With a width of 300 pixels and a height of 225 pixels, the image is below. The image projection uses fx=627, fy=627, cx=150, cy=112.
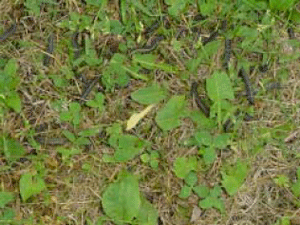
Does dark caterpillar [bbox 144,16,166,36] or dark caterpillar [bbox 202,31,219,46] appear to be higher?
dark caterpillar [bbox 144,16,166,36]

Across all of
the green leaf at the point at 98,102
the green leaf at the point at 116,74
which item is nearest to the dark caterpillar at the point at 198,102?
the green leaf at the point at 116,74

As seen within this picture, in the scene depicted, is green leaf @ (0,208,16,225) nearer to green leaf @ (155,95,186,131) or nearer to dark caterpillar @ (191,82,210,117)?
green leaf @ (155,95,186,131)

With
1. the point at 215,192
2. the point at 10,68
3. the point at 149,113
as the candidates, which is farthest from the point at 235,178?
the point at 10,68

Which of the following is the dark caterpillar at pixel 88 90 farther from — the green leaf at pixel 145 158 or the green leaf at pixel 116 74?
the green leaf at pixel 145 158

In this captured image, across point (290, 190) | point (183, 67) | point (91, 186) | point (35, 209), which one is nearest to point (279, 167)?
point (290, 190)

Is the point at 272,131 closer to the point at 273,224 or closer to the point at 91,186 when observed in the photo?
the point at 273,224

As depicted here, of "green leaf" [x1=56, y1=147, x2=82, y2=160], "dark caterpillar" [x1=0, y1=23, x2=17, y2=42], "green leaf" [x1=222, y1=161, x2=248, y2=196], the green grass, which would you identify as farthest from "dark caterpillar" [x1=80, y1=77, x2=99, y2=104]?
"green leaf" [x1=222, y1=161, x2=248, y2=196]
